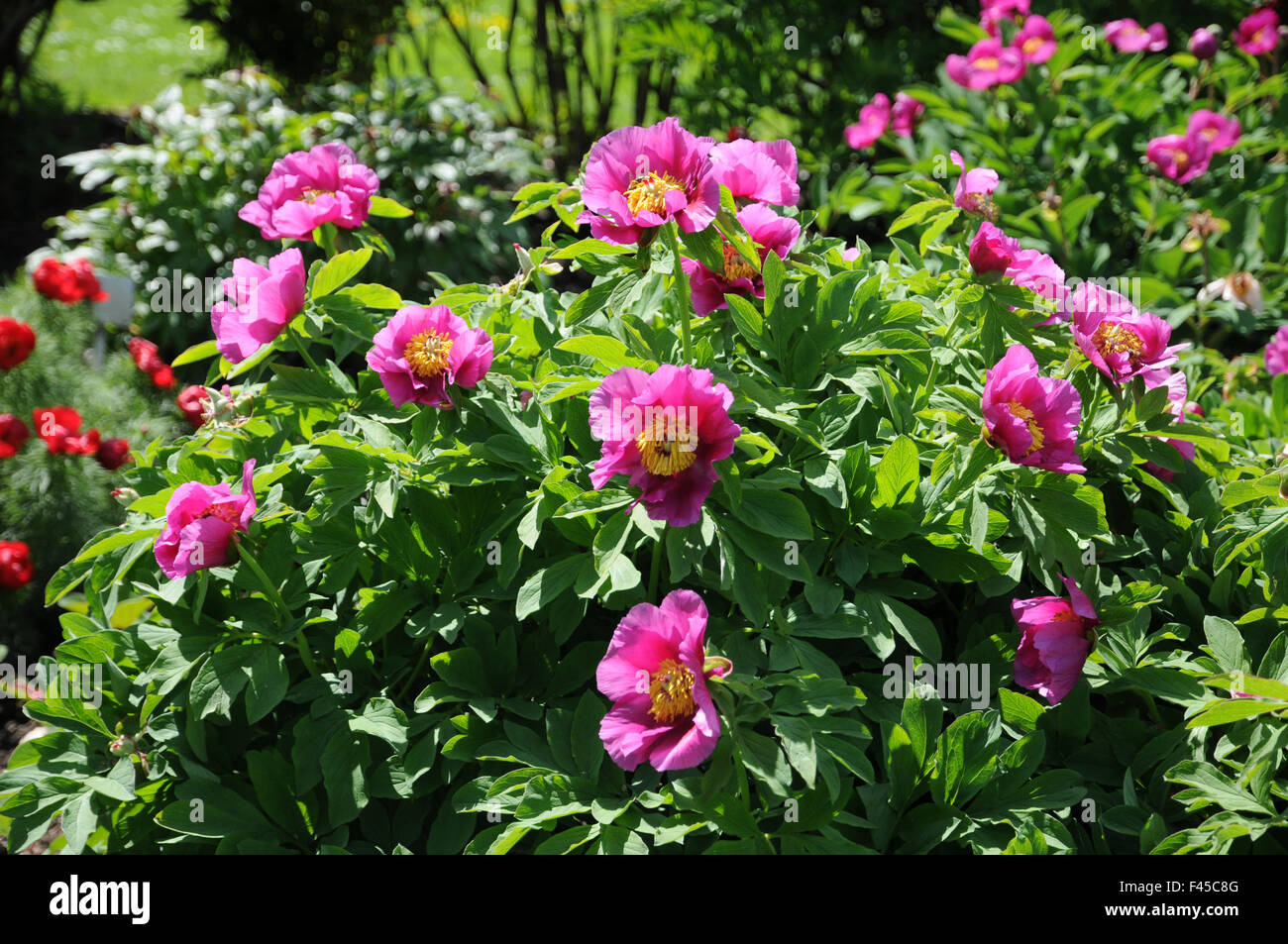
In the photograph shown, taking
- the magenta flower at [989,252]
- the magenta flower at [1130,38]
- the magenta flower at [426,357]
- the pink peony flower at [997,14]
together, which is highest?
the pink peony flower at [997,14]

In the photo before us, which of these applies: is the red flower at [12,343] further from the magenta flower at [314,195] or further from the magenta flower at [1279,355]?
the magenta flower at [1279,355]

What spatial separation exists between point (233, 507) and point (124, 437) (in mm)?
2724

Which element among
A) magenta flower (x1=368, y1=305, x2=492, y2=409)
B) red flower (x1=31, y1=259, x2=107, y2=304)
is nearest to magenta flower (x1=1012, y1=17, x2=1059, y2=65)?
magenta flower (x1=368, y1=305, x2=492, y2=409)

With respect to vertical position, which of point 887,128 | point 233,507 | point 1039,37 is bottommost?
point 233,507

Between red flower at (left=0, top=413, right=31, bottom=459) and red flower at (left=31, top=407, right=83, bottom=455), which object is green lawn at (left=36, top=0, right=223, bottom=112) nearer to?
red flower at (left=31, top=407, right=83, bottom=455)

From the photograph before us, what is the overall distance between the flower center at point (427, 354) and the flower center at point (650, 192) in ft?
1.04

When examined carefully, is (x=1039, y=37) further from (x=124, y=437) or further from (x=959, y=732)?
(x=124, y=437)

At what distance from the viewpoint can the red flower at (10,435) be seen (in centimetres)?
338

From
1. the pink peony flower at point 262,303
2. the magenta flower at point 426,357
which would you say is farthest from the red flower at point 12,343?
the magenta flower at point 426,357

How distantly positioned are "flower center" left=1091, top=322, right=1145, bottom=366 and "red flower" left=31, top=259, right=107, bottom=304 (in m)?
3.70
